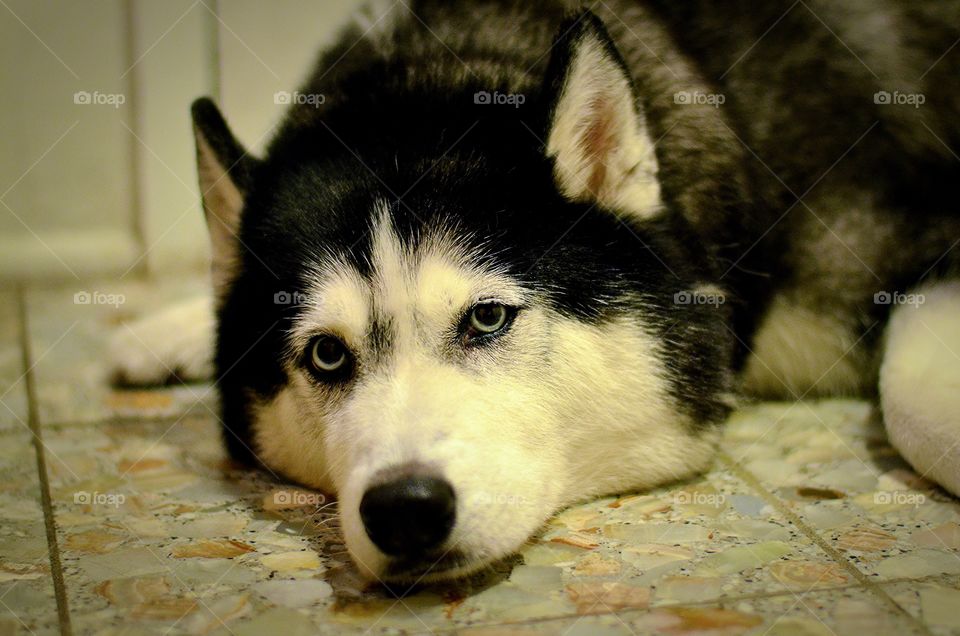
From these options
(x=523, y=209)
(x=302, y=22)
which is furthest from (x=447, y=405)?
(x=302, y=22)

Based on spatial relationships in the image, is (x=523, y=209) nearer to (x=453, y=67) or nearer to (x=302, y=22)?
(x=453, y=67)

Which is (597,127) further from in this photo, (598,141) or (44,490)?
(44,490)

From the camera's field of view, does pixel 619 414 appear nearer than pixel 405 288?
No

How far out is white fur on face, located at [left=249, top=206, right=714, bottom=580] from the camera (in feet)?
5.49

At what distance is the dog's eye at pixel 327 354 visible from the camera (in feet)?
6.43

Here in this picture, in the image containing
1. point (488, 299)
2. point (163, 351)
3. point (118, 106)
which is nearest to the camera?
point (488, 299)

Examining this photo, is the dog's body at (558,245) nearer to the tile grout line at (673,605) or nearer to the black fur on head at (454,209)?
the black fur on head at (454,209)

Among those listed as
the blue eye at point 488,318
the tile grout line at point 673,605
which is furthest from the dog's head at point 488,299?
the tile grout line at point 673,605

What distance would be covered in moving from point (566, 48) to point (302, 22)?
2385 millimetres

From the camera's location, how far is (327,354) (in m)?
1.99

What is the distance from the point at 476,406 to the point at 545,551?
348 mm

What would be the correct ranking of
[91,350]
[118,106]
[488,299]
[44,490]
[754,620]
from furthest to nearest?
[118,106] < [91,350] < [44,490] < [488,299] < [754,620]

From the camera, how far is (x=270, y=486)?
226cm

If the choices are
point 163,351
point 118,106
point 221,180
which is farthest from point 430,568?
point 118,106
